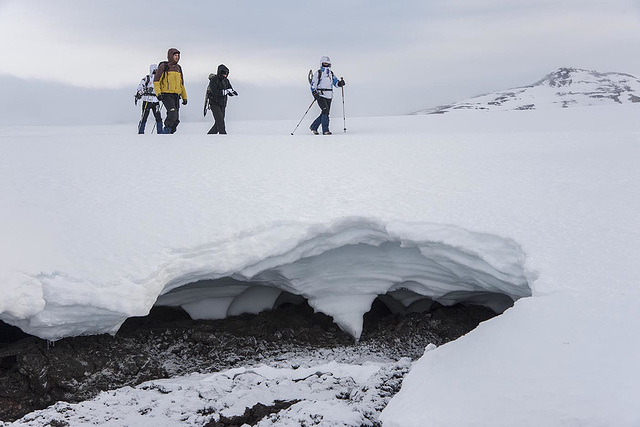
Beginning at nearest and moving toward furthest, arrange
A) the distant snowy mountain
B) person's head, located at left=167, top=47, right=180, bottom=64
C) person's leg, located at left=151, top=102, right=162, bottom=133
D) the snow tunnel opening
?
the snow tunnel opening
person's head, located at left=167, top=47, right=180, bottom=64
person's leg, located at left=151, top=102, right=162, bottom=133
the distant snowy mountain

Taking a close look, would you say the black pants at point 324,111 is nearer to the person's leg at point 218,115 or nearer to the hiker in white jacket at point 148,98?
the person's leg at point 218,115

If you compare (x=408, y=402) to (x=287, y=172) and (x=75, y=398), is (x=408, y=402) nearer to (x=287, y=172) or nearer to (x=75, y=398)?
(x=75, y=398)

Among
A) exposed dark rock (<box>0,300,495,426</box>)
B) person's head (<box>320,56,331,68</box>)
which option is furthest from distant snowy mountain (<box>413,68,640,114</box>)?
exposed dark rock (<box>0,300,495,426</box>)

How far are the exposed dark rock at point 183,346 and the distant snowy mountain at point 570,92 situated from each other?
72.4m

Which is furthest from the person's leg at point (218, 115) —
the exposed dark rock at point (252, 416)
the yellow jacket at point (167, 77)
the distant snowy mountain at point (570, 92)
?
the distant snowy mountain at point (570, 92)

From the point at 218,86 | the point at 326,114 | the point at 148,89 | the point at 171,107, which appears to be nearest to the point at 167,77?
the point at 171,107

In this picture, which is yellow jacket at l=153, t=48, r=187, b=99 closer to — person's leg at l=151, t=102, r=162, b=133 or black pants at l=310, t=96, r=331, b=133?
person's leg at l=151, t=102, r=162, b=133

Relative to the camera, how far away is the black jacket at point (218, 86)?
11.8 metres

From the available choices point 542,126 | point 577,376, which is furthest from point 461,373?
point 542,126

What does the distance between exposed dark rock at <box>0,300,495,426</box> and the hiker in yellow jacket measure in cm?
534

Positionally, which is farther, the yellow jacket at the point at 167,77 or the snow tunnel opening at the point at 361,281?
the yellow jacket at the point at 167,77

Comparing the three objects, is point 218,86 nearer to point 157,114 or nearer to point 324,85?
point 157,114

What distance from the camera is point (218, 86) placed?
11.8 metres

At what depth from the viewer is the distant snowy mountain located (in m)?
83.5
